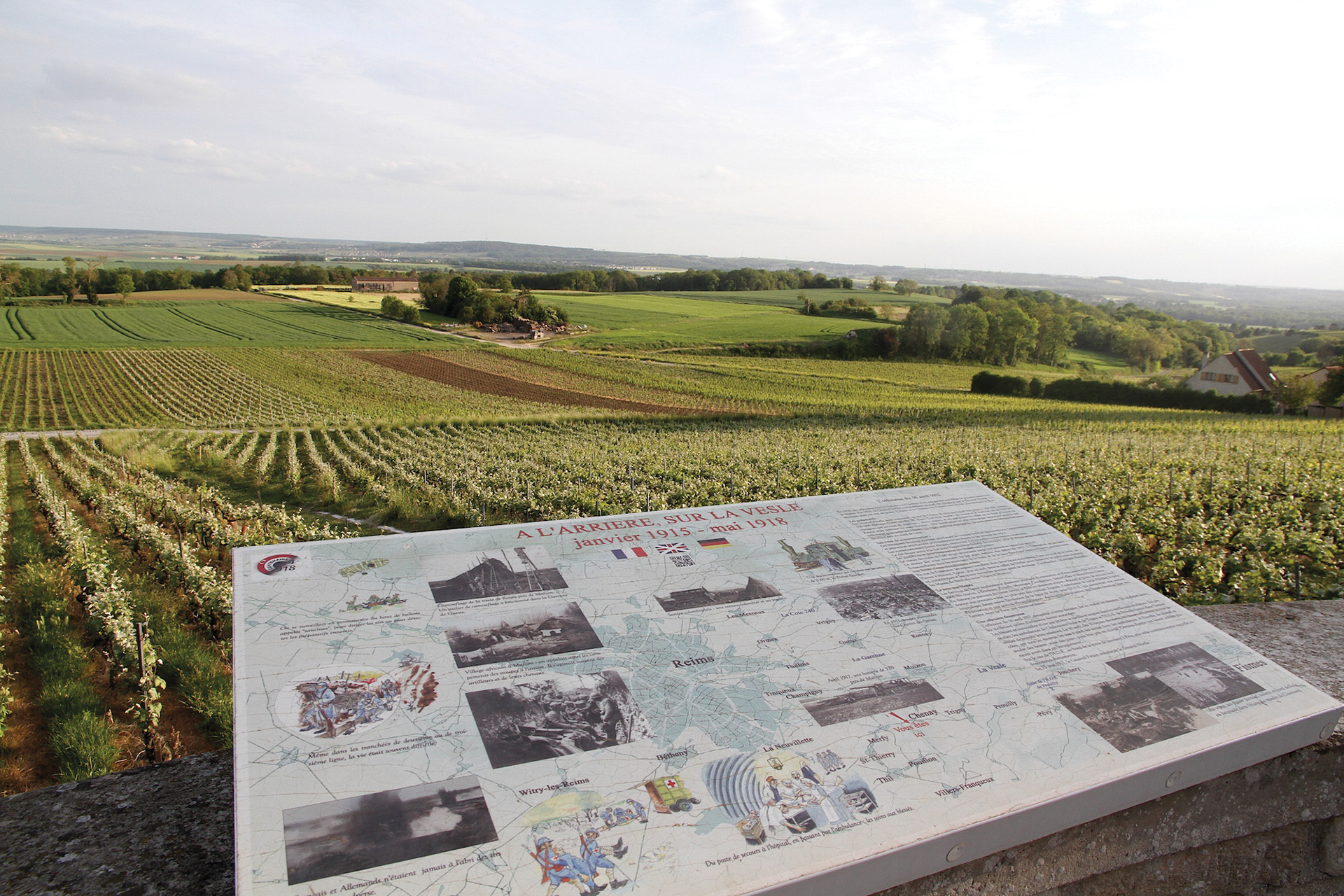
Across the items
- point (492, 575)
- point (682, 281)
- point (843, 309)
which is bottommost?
point (492, 575)

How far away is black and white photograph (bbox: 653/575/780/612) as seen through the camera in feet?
12.0

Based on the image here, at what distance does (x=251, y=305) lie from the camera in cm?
8500

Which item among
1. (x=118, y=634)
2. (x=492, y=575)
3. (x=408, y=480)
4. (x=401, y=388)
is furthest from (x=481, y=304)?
(x=492, y=575)

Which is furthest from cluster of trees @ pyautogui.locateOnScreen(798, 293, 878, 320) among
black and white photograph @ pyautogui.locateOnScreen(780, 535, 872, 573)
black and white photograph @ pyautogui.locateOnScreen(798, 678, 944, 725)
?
black and white photograph @ pyautogui.locateOnScreen(798, 678, 944, 725)

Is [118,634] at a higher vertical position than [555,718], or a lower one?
lower

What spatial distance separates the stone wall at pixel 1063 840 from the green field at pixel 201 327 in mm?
66958

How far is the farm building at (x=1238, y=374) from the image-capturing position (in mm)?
63312

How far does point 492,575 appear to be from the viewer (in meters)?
3.70

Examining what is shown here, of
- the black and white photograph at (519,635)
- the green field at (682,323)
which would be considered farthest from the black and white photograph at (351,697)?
the green field at (682,323)

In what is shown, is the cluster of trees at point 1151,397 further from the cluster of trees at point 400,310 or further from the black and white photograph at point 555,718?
the cluster of trees at point 400,310

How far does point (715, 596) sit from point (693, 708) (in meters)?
0.89

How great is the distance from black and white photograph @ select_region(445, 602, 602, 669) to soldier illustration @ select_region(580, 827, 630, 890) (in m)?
0.92

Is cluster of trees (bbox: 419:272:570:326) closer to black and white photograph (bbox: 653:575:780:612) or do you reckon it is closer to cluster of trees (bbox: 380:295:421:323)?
cluster of trees (bbox: 380:295:421:323)

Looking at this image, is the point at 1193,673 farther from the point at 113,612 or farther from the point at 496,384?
the point at 496,384
